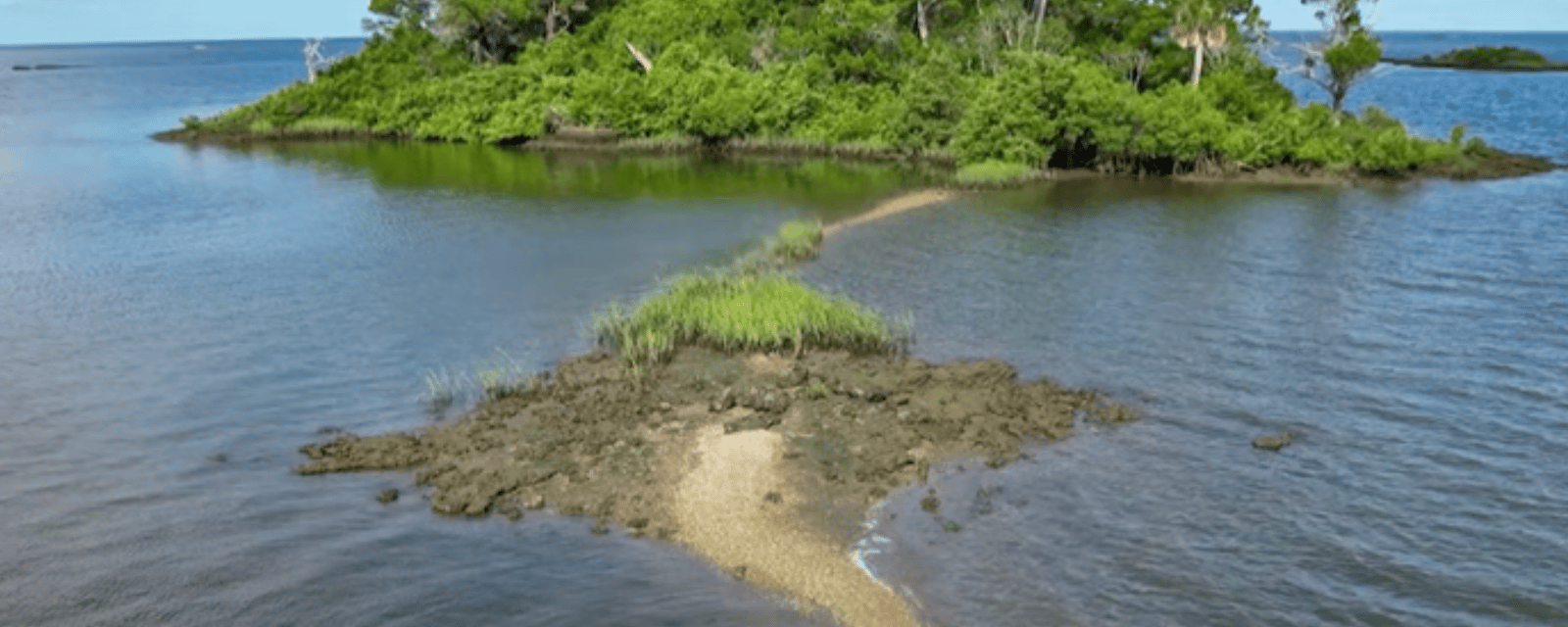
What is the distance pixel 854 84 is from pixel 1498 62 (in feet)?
385

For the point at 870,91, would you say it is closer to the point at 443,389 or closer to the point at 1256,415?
the point at 443,389

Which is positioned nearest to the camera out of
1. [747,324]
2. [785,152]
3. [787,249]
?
[747,324]

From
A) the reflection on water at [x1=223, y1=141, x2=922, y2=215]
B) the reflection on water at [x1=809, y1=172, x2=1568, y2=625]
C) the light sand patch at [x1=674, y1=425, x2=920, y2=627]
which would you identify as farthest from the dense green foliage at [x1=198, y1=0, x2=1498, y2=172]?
the light sand patch at [x1=674, y1=425, x2=920, y2=627]

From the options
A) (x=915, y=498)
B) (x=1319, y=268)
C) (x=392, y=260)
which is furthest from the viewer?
(x=392, y=260)

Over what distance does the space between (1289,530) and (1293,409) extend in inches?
248

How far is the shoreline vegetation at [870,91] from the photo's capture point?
188 feet

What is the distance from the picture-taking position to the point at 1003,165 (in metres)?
56.6

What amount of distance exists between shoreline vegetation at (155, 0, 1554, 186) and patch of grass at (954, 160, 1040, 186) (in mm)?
103

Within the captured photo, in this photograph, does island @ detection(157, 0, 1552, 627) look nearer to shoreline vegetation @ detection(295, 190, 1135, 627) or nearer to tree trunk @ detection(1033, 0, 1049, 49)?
shoreline vegetation @ detection(295, 190, 1135, 627)

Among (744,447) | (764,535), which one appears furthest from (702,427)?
(764,535)

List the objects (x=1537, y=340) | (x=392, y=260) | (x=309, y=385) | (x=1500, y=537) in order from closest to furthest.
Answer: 1. (x=1500, y=537)
2. (x=309, y=385)
3. (x=1537, y=340)
4. (x=392, y=260)

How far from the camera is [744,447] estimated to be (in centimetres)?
2398

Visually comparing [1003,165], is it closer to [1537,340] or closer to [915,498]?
[1537,340]

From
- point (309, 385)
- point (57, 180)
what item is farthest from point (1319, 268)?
point (57, 180)
